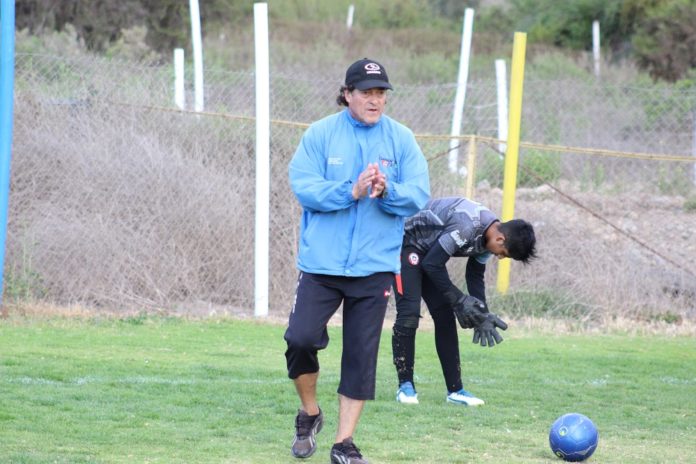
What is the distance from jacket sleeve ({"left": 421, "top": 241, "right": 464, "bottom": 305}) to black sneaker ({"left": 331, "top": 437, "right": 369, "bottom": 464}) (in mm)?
1526

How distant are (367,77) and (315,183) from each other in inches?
23.0

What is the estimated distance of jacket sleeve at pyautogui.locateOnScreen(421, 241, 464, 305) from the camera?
282 inches

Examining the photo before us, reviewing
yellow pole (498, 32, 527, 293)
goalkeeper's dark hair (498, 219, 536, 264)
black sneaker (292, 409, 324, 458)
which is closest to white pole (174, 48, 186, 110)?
yellow pole (498, 32, 527, 293)

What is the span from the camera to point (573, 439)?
618cm

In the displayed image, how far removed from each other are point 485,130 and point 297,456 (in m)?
10.4

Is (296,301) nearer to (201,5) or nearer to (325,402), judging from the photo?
(325,402)

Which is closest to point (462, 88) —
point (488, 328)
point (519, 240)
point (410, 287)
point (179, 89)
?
point (179, 89)

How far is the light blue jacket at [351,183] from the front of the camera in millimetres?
5930

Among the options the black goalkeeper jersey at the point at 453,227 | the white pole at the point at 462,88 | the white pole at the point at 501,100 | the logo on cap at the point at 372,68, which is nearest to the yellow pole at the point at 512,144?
the white pole at the point at 462,88

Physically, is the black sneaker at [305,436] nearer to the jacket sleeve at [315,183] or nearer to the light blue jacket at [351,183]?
the light blue jacket at [351,183]

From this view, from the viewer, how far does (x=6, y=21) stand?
34.9 feet

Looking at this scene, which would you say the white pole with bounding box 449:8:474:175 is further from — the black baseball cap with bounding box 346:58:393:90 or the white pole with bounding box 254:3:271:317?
the black baseball cap with bounding box 346:58:393:90

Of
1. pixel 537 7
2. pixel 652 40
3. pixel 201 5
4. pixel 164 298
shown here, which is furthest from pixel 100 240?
pixel 537 7

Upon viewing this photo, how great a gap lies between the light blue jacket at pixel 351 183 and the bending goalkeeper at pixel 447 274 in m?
1.33
